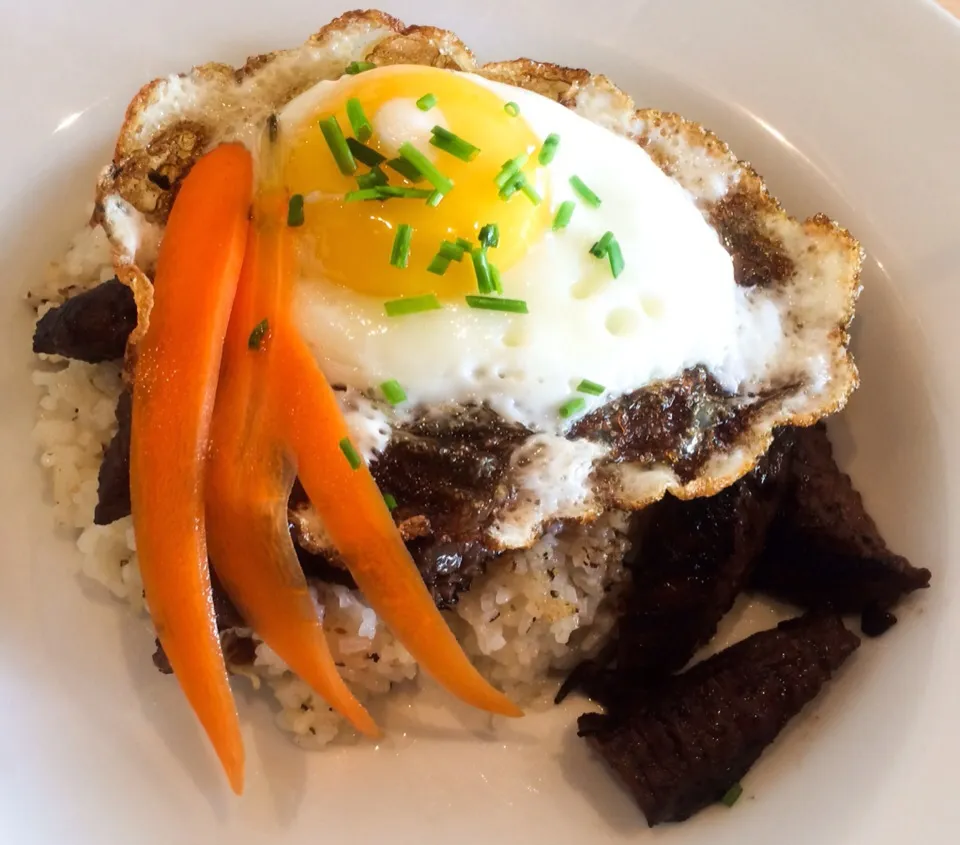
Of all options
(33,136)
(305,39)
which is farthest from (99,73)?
(305,39)

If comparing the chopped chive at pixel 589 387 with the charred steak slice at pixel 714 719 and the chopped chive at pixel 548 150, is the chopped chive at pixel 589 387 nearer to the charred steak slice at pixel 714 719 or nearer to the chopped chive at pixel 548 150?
the chopped chive at pixel 548 150

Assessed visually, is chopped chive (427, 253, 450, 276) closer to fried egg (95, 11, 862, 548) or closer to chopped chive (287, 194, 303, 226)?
fried egg (95, 11, 862, 548)

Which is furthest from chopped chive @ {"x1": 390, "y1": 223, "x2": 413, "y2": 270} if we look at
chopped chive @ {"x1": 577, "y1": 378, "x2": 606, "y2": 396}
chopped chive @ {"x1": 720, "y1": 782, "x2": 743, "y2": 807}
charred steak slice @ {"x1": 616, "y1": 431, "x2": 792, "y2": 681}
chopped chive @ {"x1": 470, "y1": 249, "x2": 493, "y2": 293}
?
chopped chive @ {"x1": 720, "y1": 782, "x2": 743, "y2": 807}

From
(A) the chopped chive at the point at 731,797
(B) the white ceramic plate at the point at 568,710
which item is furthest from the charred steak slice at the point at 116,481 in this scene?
(A) the chopped chive at the point at 731,797

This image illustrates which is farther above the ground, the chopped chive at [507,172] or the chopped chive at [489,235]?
the chopped chive at [507,172]

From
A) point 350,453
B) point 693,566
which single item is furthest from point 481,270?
point 693,566

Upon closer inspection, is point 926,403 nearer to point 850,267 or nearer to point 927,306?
point 927,306
